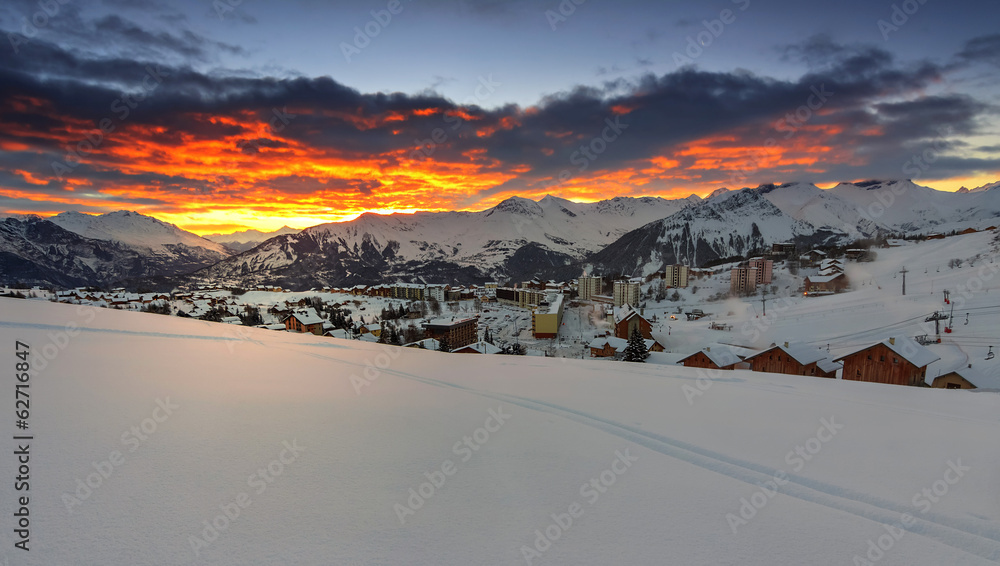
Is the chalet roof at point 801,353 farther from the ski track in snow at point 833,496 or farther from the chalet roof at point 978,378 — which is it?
the ski track in snow at point 833,496

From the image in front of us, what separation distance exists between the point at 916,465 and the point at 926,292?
4562 cm

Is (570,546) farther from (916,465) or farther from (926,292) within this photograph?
(926,292)

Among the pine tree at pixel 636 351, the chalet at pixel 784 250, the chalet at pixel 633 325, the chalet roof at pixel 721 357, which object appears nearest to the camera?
the chalet roof at pixel 721 357

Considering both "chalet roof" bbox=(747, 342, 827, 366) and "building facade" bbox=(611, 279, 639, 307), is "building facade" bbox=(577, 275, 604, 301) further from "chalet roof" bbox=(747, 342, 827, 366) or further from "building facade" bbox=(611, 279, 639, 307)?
"chalet roof" bbox=(747, 342, 827, 366)

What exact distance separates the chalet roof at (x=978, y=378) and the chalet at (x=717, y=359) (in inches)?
268

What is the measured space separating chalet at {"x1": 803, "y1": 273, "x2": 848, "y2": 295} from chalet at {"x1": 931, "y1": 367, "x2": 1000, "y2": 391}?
3940 cm

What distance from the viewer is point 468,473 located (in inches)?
96.8

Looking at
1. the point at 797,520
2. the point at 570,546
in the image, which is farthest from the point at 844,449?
the point at 570,546

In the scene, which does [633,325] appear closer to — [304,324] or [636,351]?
[636,351]

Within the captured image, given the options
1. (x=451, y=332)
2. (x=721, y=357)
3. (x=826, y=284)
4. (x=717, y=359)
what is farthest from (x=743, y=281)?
(x=717, y=359)

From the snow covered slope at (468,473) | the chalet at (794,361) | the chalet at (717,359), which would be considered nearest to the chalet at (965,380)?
the chalet at (794,361)

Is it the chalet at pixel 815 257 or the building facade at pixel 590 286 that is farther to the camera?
the building facade at pixel 590 286

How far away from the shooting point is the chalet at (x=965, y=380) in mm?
15148

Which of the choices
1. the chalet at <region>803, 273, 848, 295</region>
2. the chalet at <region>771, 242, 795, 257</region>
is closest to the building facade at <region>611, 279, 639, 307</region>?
the chalet at <region>803, 273, 848, 295</region>
